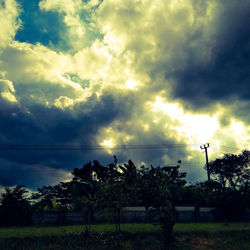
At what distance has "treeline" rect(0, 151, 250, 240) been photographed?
1361 cm

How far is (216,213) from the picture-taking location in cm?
2784

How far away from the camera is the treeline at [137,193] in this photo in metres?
13.6

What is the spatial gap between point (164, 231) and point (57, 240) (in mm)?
6605

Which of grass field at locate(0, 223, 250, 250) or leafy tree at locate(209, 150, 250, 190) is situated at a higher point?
leafy tree at locate(209, 150, 250, 190)

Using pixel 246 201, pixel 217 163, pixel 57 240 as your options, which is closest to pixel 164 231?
pixel 57 240

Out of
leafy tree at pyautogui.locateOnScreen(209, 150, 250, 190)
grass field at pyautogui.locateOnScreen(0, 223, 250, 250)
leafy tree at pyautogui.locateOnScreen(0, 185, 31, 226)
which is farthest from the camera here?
leafy tree at pyautogui.locateOnScreen(209, 150, 250, 190)

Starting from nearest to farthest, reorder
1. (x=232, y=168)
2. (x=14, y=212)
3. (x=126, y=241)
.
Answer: (x=126, y=241)
(x=14, y=212)
(x=232, y=168)

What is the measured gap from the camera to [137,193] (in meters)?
16.4

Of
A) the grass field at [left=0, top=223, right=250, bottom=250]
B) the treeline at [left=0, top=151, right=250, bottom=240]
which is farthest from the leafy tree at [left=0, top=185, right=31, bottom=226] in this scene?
the grass field at [left=0, top=223, right=250, bottom=250]

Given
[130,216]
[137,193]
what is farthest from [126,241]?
[130,216]

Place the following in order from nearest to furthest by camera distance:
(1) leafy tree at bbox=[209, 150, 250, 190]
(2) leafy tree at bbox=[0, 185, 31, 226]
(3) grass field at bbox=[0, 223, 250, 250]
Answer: (3) grass field at bbox=[0, 223, 250, 250]
(2) leafy tree at bbox=[0, 185, 31, 226]
(1) leafy tree at bbox=[209, 150, 250, 190]

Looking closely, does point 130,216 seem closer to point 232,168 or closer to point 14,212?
point 14,212

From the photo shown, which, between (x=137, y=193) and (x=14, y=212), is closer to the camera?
(x=137, y=193)

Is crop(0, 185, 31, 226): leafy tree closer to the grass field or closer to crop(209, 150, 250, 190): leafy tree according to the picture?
the grass field
